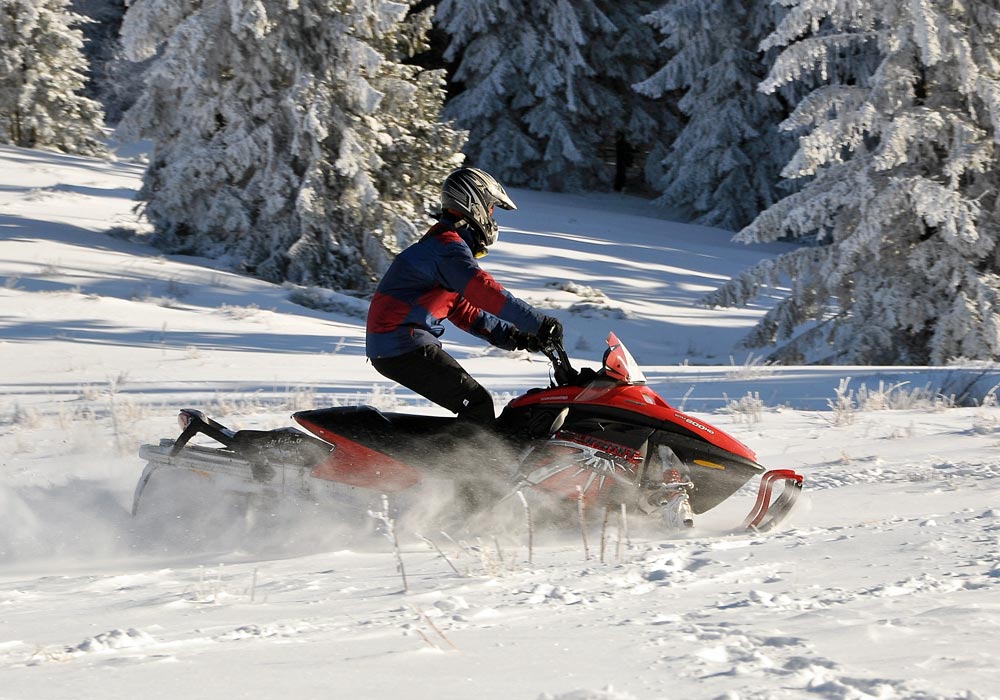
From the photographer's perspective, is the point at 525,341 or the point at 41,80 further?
the point at 41,80

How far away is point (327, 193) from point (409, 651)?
53.8ft

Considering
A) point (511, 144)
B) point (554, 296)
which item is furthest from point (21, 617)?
point (511, 144)

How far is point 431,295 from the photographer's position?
5.52m

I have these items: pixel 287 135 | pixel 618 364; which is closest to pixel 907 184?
pixel 287 135

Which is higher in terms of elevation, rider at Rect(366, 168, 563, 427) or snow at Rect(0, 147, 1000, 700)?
rider at Rect(366, 168, 563, 427)

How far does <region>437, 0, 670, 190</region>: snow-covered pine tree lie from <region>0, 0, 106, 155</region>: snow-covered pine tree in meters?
11.3

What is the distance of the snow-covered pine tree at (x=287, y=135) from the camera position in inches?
707

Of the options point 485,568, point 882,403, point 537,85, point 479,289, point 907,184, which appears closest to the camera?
point 485,568

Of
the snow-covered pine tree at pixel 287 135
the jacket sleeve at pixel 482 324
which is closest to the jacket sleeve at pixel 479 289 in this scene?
the jacket sleeve at pixel 482 324

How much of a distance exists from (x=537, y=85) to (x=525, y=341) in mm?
29899

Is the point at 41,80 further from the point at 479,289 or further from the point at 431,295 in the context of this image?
the point at 479,289

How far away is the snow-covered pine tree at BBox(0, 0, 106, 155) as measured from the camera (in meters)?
28.5

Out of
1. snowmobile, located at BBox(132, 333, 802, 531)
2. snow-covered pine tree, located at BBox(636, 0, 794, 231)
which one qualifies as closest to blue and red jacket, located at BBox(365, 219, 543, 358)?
snowmobile, located at BBox(132, 333, 802, 531)

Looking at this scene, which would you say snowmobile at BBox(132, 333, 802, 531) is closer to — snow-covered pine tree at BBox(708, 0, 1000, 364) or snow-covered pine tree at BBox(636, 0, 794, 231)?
snow-covered pine tree at BBox(708, 0, 1000, 364)
